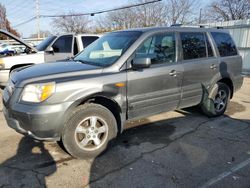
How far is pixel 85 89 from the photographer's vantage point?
316 centimetres

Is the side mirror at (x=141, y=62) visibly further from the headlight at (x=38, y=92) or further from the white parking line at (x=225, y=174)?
the white parking line at (x=225, y=174)

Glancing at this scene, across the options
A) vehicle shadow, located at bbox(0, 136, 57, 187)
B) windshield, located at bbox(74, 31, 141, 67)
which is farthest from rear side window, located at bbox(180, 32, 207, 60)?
vehicle shadow, located at bbox(0, 136, 57, 187)

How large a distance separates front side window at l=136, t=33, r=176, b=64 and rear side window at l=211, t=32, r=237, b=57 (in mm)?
1280

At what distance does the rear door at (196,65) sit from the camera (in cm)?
429

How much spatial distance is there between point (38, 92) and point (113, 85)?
40.3 inches

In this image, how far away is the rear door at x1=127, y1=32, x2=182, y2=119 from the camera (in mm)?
3646

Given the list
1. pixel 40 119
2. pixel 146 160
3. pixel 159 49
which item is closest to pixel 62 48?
pixel 159 49

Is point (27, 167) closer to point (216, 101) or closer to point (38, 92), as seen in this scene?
point (38, 92)

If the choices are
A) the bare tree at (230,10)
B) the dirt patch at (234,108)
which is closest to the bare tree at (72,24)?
the bare tree at (230,10)

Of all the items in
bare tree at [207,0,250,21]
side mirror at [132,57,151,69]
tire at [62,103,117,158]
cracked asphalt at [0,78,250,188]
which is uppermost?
bare tree at [207,0,250,21]

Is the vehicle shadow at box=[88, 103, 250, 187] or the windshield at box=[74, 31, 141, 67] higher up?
the windshield at box=[74, 31, 141, 67]

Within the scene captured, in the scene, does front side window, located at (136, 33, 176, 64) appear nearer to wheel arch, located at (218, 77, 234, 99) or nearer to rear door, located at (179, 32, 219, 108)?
rear door, located at (179, 32, 219, 108)

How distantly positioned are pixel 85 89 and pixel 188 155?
1.81m

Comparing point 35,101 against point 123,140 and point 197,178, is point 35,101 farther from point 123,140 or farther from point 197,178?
point 197,178
